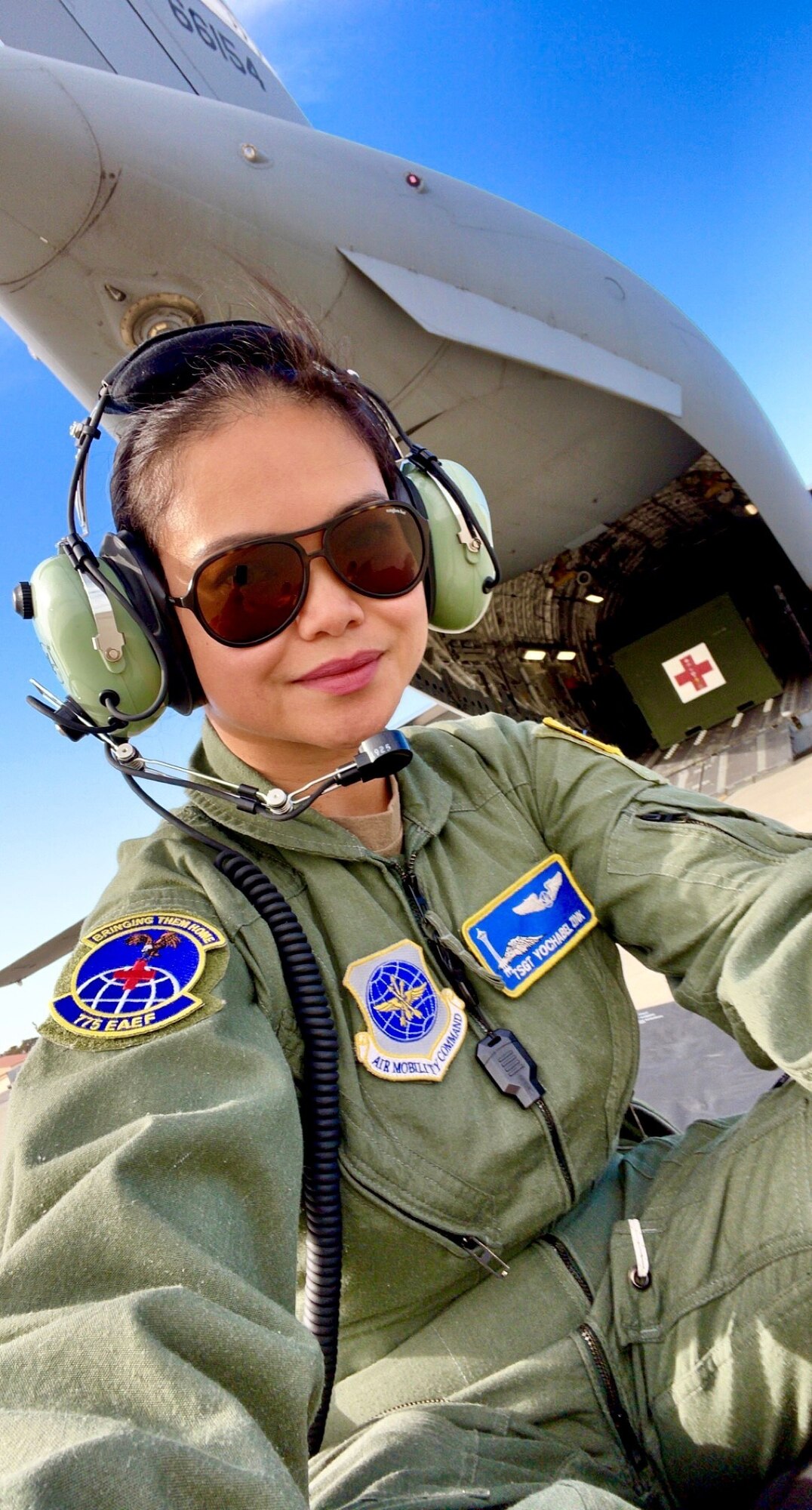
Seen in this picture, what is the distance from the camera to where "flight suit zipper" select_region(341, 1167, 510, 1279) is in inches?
35.5

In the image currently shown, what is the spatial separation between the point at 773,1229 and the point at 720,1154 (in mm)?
137

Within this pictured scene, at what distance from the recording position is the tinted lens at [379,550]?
104cm

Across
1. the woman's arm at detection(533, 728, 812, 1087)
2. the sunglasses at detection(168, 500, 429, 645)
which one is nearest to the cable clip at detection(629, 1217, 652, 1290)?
the woman's arm at detection(533, 728, 812, 1087)

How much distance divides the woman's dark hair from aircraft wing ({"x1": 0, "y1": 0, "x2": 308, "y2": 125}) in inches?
193

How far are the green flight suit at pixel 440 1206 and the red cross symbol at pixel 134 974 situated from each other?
2.4 inches

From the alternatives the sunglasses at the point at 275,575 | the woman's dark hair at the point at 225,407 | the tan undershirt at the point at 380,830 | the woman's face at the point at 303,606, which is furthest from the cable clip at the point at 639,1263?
the woman's dark hair at the point at 225,407

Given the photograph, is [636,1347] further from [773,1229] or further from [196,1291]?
[196,1291]

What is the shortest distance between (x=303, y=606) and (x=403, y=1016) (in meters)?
0.47

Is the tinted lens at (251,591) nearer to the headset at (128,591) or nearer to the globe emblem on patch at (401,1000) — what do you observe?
the headset at (128,591)

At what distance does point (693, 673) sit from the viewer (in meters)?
8.61

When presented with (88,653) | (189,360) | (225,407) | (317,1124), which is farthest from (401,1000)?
(189,360)

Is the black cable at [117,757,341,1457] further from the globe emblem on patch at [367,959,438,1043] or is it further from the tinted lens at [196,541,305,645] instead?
the tinted lens at [196,541,305,645]

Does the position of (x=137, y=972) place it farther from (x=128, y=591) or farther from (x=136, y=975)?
(x=128, y=591)

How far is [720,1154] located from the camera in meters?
0.99
